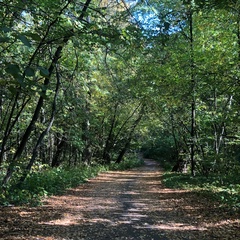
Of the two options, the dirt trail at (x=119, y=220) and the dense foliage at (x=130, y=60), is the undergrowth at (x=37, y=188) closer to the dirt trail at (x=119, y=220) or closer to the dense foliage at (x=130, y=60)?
the dense foliage at (x=130, y=60)

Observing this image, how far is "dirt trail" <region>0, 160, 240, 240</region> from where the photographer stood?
5.62 m

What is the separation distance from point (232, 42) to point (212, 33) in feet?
5.47

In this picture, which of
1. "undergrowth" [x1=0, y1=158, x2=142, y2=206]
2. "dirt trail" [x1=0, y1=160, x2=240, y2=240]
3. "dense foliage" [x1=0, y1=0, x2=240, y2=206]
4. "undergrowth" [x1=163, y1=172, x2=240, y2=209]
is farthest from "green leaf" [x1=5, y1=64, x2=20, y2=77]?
"undergrowth" [x1=163, y1=172, x2=240, y2=209]

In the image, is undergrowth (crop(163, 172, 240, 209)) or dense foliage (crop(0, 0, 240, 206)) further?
undergrowth (crop(163, 172, 240, 209))

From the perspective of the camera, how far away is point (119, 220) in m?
6.82

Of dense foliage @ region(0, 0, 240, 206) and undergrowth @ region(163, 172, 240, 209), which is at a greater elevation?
dense foliage @ region(0, 0, 240, 206)

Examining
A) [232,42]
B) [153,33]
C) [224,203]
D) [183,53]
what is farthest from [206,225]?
[183,53]

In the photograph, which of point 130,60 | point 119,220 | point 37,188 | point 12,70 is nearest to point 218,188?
point 119,220

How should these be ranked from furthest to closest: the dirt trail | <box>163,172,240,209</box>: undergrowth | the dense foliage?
<box>163,172,240,209</box>: undergrowth
the dirt trail
the dense foliage

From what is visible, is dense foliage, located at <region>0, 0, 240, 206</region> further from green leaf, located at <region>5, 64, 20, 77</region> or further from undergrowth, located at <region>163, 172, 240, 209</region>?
undergrowth, located at <region>163, 172, 240, 209</region>

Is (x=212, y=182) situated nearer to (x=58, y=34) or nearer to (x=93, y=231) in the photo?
(x=93, y=231)

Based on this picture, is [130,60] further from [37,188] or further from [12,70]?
[12,70]

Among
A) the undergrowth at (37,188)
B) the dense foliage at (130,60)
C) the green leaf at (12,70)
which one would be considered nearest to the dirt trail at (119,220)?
the undergrowth at (37,188)

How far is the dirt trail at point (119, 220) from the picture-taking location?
5625mm
